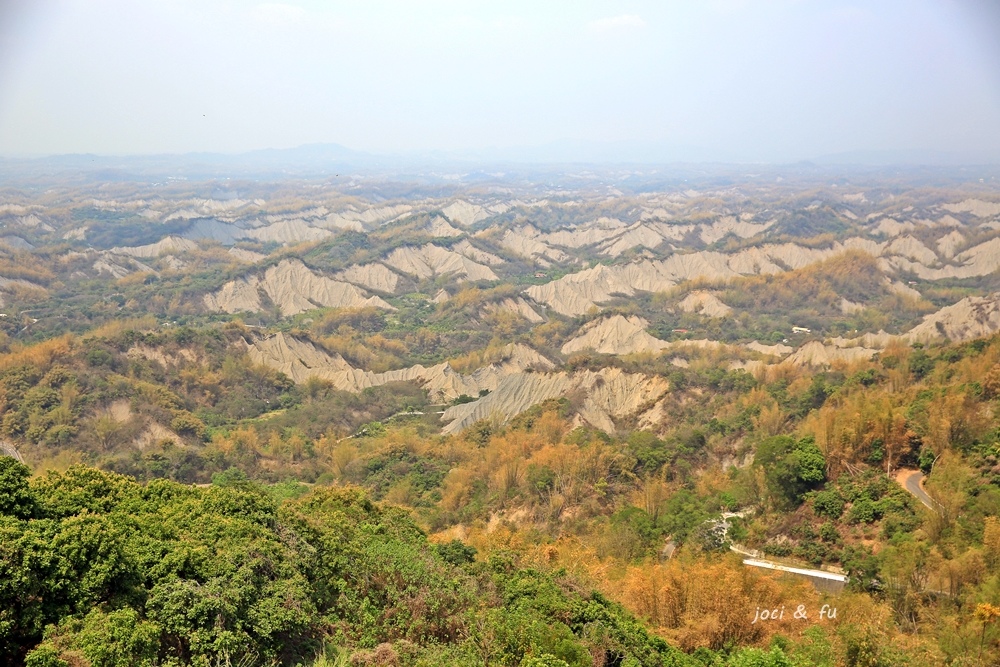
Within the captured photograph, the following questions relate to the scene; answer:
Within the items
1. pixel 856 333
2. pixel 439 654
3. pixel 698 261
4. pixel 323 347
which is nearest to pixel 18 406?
pixel 323 347

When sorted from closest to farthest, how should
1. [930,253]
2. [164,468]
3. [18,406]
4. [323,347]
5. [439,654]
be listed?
1. [439,654]
2. [164,468]
3. [18,406]
4. [323,347]
5. [930,253]

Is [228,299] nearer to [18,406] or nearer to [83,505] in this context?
[18,406]

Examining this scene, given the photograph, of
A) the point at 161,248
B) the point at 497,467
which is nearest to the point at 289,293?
the point at 161,248

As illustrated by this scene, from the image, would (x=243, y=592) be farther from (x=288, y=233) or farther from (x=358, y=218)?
(x=358, y=218)

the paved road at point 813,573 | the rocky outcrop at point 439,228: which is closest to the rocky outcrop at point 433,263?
the rocky outcrop at point 439,228

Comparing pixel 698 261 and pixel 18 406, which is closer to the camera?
pixel 18 406

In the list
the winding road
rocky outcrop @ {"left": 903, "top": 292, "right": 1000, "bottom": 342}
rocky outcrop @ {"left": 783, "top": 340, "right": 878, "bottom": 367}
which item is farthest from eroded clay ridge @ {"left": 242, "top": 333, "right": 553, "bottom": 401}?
rocky outcrop @ {"left": 903, "top": 292, "right": 1000, "bottom": 342}
